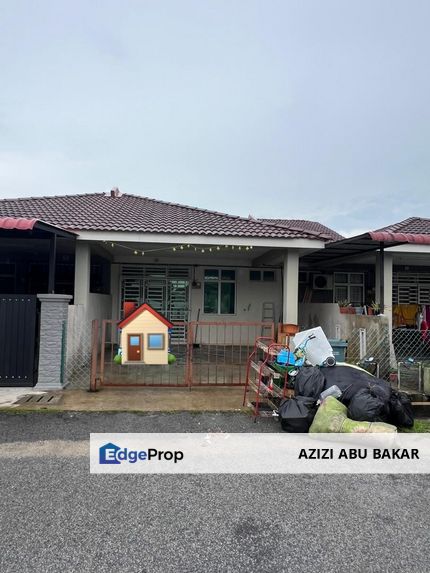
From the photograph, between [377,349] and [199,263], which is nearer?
[377,349]

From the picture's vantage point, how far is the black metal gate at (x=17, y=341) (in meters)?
6.24

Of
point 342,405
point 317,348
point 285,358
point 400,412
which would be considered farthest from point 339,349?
point 342,405

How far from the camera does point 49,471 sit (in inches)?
132

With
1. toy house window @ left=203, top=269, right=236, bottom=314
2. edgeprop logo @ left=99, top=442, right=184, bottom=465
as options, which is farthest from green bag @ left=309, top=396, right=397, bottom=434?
toy house window @ left=203, top=269, right=236, bottom=314

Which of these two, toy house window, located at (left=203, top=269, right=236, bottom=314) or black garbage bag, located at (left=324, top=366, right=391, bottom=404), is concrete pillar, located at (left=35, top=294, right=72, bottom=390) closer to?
black garbage bag, located at (left=324, top=366, right=391, bottom=404)

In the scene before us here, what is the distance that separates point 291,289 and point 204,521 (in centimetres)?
664

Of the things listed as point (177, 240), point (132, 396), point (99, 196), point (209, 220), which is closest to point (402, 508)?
point (132, 396)

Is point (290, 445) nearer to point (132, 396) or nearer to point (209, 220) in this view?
point (132, 396)

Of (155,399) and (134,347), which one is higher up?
(134,347)

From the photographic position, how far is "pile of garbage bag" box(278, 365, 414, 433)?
165 inches

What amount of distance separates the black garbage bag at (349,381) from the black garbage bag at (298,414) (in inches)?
16.2

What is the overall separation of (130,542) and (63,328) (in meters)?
4.63

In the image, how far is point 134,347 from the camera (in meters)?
5.53

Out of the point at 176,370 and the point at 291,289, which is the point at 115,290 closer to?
the point at 176,370
